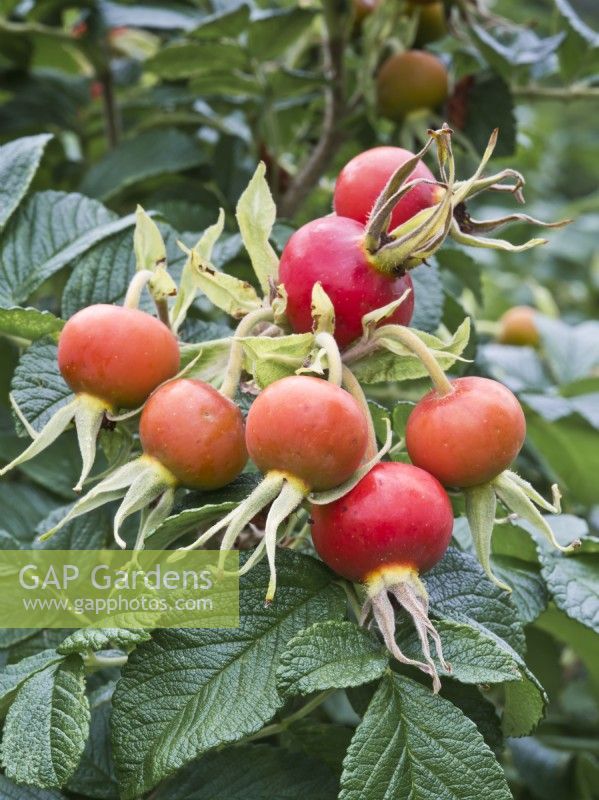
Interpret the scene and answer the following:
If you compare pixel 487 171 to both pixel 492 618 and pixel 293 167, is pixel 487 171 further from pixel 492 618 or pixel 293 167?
pixel 492 618

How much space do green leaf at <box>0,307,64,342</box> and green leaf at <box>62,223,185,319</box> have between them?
100mm

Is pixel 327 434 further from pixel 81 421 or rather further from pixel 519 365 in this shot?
pixel 519 365

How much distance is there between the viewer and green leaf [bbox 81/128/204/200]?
1804 mm

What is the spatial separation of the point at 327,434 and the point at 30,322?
19.4 inches

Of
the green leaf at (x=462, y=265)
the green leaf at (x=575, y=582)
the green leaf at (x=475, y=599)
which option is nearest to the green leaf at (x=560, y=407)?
the green leaf at (x=462, y=265)

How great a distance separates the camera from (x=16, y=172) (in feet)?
4.47

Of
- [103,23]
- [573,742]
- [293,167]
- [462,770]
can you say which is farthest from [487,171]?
[462,770]

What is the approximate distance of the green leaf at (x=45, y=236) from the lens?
130 cm

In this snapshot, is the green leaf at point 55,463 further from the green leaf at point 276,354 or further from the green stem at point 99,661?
the green leaf at point 276,354

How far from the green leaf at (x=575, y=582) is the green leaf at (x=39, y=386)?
0.62 m

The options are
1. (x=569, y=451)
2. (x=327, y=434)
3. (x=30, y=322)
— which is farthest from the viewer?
(x=569, y=451)

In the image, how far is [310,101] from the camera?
208 cm

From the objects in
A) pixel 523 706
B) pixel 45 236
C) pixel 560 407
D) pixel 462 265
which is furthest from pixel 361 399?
pixel 560 407

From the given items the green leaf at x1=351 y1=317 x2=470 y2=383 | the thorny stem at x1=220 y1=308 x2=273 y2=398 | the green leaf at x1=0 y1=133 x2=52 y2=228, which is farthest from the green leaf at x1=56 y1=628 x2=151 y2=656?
the green leaf at x1=0 y1=133 x2=52 y2=228
